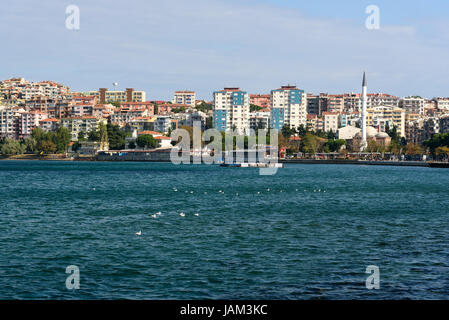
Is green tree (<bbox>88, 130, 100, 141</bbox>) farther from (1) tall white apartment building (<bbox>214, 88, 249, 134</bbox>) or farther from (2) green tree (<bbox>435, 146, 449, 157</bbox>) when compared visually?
(2) green tree (<bbox>435, 146, 449, 157</bbox>)

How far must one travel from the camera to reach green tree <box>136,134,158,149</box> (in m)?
145

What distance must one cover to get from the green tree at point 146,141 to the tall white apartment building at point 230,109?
93.8ft

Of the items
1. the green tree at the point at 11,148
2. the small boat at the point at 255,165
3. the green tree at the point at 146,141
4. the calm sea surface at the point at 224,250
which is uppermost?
the green tree at the point at 146,141

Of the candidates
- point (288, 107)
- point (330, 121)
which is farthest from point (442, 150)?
point (330, 121)

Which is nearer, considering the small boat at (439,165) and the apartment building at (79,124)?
the small boat at (439,165)

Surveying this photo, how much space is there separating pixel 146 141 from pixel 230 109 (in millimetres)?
34645

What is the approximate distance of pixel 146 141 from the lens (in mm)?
145375

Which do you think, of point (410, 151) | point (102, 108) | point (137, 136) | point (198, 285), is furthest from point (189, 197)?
point (102, 108)

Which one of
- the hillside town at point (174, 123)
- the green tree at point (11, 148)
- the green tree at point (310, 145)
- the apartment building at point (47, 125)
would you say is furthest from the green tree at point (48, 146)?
the green tree at point (310, 145)

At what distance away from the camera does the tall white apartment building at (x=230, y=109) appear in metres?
170

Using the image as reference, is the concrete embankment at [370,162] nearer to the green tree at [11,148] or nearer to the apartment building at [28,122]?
the green tree at [11,148]
